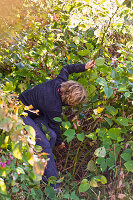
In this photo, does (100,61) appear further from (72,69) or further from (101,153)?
(101,153)

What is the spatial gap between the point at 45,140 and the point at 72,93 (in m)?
0.48

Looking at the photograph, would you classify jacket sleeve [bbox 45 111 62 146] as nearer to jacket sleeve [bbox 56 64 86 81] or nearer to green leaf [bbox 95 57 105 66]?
jacket sleeve [bbox 56 64 86 81]

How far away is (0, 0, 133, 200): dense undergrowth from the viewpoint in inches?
64.9

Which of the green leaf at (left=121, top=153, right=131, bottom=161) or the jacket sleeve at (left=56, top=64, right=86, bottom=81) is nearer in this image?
the green leaf at (left=121, top=153, right=131, bottom=161)

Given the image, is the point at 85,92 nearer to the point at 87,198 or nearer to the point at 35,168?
the point at 87,198

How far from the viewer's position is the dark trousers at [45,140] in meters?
2.11

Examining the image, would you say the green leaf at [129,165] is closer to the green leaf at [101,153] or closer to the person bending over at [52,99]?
the green leaf at [101,153]

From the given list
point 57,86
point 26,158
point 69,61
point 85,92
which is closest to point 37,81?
point 69,61

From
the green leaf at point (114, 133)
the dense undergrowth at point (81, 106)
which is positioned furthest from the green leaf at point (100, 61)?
the green leaf at point (114, 133)

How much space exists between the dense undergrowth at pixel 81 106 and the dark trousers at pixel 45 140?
0.44ft

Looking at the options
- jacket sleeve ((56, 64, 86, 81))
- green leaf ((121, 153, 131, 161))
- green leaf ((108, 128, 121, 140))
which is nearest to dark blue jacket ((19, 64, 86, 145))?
jacket sleeve ((56, 64, 86, 81))

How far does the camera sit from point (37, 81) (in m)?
2.82

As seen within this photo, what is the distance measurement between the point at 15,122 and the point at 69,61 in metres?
1.93

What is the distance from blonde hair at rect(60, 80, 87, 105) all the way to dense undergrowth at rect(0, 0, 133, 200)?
0.10 meters
